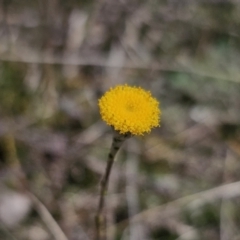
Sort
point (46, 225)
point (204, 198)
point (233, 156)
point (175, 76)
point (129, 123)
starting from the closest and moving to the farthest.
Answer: point (129, 123) → point (46, 225) → point (204, 198) → point (233, 156) → point (175, 76)

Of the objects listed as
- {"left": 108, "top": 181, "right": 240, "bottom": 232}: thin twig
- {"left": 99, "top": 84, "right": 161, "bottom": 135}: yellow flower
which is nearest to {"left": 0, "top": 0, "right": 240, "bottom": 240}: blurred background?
{"left": 108, "top": 181, "right": 240, "bottom": 232}: thin twig

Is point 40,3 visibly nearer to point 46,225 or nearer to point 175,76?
point 175,76

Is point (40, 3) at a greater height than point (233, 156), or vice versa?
point (40, 3)

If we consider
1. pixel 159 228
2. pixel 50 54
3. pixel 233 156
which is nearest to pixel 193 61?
pixel 233 156

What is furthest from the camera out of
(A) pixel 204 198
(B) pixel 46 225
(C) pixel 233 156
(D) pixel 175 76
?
(D) pixel 175 76

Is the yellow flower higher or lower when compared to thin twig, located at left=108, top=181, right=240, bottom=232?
higher

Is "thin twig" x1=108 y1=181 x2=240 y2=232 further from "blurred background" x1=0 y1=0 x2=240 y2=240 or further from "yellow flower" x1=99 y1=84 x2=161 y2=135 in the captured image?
"yellow flower" x1=99 y1=84 x2=161 y2=135

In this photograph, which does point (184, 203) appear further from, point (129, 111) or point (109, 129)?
point (129, 111)
